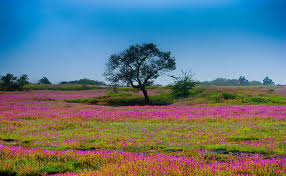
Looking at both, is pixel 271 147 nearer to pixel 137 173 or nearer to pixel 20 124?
pixel 137 173

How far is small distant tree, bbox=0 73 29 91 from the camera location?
7506cm

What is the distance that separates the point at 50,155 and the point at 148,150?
402 centimetres

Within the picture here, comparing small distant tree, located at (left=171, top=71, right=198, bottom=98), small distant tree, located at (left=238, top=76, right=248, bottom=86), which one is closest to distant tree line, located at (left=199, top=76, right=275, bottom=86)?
small distant tree, located at (left=238, top=76, right=248, bottom=86)

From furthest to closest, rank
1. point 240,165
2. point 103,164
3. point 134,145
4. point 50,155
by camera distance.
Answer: point 134,145 → point 50,155 → point 103,164 → point 240,165

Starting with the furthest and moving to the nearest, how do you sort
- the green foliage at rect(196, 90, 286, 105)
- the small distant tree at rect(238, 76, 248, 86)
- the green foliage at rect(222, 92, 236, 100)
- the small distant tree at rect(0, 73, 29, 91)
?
1. the small distant tree at rect(238, 76, 248, 86)
2. the small distant tree at rect(0, 73, 29, 91)
3. the green foliage at rect(222, 92, 236, 100)
4. the green foliage at rect(196, 90, 286, 105)

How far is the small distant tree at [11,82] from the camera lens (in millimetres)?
75062

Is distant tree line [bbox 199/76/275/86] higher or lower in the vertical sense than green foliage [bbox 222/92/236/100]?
higher

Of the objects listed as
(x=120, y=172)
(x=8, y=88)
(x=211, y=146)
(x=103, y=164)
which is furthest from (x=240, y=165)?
(x=8, y=88)

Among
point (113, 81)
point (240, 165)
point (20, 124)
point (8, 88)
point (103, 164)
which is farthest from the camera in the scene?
point (8, 88)

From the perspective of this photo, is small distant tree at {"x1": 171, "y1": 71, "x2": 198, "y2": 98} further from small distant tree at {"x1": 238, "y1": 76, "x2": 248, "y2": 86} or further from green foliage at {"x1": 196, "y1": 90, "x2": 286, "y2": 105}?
small distant tree at {"x1": 238, "y1": 76, "x2": 248, "y2": 86}

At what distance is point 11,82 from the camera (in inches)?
3024

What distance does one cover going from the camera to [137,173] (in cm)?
596

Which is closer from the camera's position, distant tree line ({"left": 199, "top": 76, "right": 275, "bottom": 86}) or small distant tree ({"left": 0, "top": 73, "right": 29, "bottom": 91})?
small distant tree ({"left": 0, "top": 73, "right": 29, "bottom": 91})

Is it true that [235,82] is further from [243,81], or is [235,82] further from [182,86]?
[182,86]
